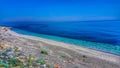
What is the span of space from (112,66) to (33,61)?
4.36 m

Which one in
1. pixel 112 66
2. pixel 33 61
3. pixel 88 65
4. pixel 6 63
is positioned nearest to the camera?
pixel 6 63

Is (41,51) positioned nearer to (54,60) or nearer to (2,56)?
(54,60)

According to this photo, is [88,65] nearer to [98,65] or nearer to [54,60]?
[98,65]

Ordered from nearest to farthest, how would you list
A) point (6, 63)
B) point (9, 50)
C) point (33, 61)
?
point (6, 63) < point (33, 61) < point (9, 50)

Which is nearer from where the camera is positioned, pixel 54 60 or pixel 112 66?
pixel 54 60

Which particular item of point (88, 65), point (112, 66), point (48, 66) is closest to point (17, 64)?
point (48, 66)

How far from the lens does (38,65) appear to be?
→ 9.14 metres

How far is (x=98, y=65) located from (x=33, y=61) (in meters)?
3.59

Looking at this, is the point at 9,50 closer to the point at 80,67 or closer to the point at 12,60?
the point at 12,60

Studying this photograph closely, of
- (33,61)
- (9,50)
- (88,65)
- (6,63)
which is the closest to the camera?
(6,63)

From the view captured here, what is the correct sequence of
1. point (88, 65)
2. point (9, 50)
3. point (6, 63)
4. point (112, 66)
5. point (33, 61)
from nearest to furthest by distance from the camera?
1. point (6, 63)
2. point (33, 61)
3. point (9, 50)
4. point (88, 65)
5. point (112, 66)

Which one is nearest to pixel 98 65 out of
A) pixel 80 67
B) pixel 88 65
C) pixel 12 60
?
pixel 88 65

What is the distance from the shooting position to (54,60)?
10648mm

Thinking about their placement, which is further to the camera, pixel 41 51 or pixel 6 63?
pixel 41 51
